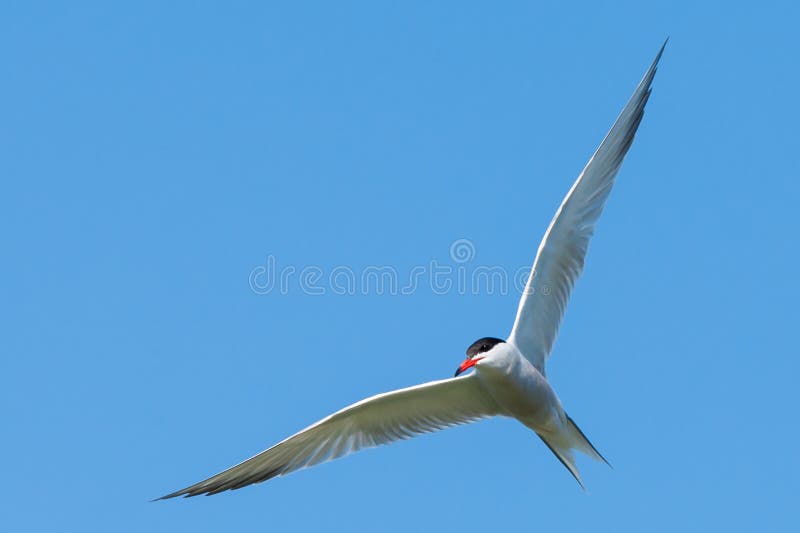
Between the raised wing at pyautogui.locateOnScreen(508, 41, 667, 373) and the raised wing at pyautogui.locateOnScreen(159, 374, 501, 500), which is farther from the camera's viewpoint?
the raised wing at pyautogui.locateOnScreen(508, 41, 667, 373)

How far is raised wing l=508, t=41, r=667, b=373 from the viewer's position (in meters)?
8.88

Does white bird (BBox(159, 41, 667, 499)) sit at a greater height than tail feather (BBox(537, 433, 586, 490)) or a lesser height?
greater

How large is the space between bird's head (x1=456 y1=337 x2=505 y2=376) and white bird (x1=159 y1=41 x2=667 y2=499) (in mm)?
24

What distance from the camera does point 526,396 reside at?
8.42 meters

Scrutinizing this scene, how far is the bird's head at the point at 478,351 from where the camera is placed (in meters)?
8.27

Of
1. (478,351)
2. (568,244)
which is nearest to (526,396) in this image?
(478,351)

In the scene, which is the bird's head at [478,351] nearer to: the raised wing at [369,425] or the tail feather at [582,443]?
the raised wing at [369,425]

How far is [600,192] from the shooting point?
907 centimetres

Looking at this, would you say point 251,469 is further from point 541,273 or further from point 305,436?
point 541,273

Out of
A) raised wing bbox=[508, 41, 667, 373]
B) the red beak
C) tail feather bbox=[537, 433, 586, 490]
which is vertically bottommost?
tail feather bbox=[537, 433, 586, 490]

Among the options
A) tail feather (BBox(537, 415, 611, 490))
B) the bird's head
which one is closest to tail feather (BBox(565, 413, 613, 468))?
tail feather (BBox(537, 415, 611, 490))

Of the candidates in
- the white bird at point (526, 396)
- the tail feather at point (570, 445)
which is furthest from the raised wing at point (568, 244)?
the tail feather at point (570, 445)

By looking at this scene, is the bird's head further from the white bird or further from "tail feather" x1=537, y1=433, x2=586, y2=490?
"tail feather" x1=537, y1=433, x2=586, y2=490

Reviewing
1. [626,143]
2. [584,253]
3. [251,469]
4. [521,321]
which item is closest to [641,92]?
[626,143]
